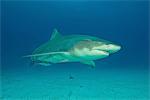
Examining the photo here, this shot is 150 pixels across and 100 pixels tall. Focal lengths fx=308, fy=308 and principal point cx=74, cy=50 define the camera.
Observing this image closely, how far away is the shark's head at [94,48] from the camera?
3.87 metres

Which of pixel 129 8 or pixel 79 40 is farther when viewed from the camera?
pixel 129 8

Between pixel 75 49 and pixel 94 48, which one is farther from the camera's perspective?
pixel 75 49

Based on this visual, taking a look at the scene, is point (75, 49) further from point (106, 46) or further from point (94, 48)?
point (106, 46)

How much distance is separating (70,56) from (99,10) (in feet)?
260

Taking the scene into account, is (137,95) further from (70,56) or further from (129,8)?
(129,8)

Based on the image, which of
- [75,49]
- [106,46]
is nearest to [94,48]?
[106,46]

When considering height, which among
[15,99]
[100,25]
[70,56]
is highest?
[100,25]

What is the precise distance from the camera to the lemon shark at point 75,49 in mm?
3922

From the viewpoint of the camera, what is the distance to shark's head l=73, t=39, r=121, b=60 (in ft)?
12.7

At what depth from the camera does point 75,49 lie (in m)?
4.16

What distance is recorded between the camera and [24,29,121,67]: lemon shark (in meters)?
3.92

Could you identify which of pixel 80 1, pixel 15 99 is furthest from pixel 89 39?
pixel 80 1

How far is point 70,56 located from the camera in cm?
423

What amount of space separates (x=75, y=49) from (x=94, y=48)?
0.31m
